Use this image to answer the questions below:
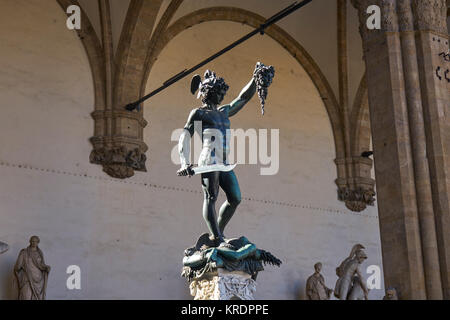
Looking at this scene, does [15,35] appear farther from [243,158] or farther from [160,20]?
[243,158]

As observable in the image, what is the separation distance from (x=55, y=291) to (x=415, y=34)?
693 cm

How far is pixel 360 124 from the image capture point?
663 inches

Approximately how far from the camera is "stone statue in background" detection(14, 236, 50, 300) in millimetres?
11359

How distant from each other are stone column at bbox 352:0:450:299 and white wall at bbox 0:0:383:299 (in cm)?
566

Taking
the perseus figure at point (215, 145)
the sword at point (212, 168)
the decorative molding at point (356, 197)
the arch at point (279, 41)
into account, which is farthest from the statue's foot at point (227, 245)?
the decorative molding at point (356, 197)

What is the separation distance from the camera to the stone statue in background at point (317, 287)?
1441 cm

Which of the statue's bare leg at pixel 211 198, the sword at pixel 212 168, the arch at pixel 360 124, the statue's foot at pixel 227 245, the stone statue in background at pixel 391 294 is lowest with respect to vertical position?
the stone statue in background at pixel 391 294

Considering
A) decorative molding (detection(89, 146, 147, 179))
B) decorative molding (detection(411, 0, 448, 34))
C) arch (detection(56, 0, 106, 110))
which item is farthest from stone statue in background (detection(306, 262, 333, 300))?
decorative molding (detection(411, 0, 448, 34))

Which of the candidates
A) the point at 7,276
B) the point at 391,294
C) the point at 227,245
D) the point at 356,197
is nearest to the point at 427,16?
the point at 391,294

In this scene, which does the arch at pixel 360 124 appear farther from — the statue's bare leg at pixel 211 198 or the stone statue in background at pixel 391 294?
the statue's bare leg at pixel 211 198

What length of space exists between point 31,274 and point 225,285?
666cm

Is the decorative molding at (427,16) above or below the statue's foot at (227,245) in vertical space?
above

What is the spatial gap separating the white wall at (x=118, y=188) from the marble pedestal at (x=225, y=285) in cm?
685

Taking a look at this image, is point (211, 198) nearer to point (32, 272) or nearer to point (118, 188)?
point (32, 272)
